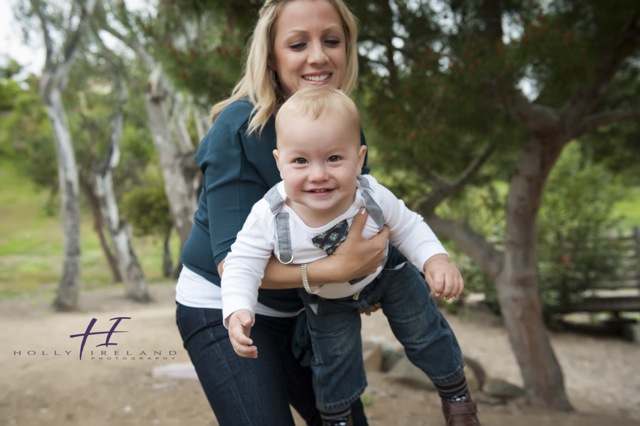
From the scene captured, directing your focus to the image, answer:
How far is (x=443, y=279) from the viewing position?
1412 mm

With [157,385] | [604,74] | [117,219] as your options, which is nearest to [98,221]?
[117,219]

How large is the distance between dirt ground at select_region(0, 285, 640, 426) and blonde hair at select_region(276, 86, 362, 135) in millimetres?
771

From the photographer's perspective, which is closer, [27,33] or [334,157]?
[334,157]

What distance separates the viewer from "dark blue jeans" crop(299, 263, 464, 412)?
5.19 ft

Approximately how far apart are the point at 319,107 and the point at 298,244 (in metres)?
0.33

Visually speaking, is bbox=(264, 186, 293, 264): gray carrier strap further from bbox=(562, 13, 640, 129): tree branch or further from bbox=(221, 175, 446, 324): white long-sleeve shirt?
bbox=(562, 13, 640, 129): tree branch

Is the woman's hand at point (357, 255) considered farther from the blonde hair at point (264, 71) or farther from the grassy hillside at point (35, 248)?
the grassy hillside at point (35, 248)

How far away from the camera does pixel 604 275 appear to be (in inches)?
383

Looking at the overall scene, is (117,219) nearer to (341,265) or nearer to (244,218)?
(244,218)

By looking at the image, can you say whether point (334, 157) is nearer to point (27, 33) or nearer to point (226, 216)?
point (226, 216)

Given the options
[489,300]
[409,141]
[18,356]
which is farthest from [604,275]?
[18,356]

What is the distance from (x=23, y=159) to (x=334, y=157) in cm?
2004

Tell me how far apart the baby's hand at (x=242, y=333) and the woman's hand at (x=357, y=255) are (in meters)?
0.23

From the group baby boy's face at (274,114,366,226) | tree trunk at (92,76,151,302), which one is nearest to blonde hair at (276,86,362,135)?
baby boy's face at (274,114,366,226)
